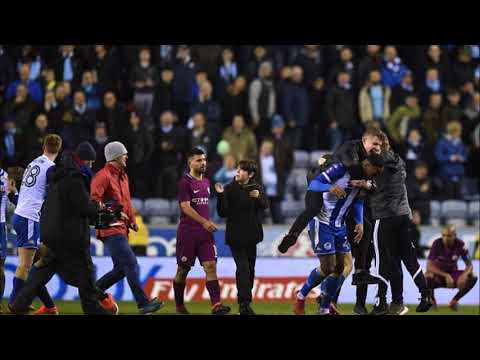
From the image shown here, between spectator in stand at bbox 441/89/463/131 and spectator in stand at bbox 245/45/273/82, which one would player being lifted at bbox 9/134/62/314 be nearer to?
spectator in stand at bbox 245/45/273/82

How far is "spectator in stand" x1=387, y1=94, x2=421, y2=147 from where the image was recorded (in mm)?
27000

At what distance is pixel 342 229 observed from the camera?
17.2 m

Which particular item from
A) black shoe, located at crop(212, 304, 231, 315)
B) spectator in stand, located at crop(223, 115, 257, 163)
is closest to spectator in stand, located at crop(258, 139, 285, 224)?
spectator in stand, located at crop(223, 115, 257, 163)

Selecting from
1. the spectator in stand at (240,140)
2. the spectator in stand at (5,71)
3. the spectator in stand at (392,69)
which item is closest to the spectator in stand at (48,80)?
the spectator in stand at (5,71)

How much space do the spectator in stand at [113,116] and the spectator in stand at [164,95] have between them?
30.4 inches

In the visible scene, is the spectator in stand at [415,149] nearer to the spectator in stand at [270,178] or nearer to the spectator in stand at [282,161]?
the spectator in stand at [282,161]

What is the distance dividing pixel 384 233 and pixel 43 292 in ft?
→ 14.2

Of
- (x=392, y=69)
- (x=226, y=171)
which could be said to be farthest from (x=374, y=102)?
(x=226, y=171)

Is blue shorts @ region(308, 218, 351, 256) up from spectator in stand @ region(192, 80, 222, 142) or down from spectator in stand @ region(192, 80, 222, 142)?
down

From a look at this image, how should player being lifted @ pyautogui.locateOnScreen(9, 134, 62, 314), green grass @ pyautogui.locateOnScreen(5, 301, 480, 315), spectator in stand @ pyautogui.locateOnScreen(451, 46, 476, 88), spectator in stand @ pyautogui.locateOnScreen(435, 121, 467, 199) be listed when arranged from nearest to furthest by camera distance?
player being lifted @ pyautogui.locateOnScreen(9, 134, 62, 314), green grass @ pyautogui.locateOnScreen(5, 301, 480, 315), spectator in stand @ pyautogui.locateOnScreen(435, 121, 467, 199), spectator in stand @ pyautogui.locateOnScreen(451, 46, 476, 88)

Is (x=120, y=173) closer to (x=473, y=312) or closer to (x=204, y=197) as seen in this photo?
(x=204, y=197)

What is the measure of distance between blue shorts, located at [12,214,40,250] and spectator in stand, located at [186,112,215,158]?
8398mm

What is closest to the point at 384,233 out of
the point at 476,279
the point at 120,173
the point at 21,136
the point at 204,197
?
the point at 204,197

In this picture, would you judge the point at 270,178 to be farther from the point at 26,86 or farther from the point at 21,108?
the point at 26,86
